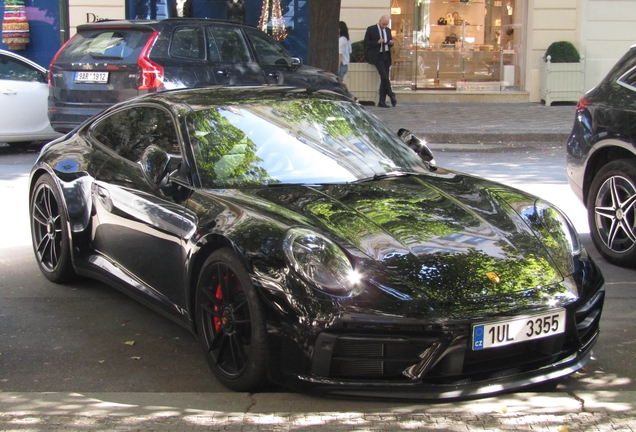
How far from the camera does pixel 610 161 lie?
6816mm

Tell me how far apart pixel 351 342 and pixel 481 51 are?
1798cm

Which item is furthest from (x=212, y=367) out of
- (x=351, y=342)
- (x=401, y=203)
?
(x=401, y=203)

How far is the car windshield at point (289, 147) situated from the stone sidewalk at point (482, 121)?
920 cm

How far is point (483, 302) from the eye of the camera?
3.94 meters

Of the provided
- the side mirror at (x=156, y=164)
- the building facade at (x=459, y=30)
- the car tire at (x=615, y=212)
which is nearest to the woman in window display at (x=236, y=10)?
the building facade at (x=459, y=30)

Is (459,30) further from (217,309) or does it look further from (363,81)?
(217,309)

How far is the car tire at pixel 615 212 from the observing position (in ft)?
21.3

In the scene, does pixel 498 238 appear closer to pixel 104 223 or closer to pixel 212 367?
pixel 212 367

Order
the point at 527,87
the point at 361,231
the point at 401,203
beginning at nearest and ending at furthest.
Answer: the point at 361,231 → the point at 401,203 → the point at 527,87

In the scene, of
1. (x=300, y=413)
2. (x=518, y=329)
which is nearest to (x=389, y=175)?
(x=518, y=329)

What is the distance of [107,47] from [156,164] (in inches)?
295

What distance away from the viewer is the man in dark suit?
1853cm

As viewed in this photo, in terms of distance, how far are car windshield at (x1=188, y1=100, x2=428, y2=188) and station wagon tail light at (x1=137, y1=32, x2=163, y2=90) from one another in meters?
6.29

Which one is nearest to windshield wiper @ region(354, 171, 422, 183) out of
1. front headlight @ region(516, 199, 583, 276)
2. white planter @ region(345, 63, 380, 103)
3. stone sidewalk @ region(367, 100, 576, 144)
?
front headlight @ region(516, 199, 583, 276)
